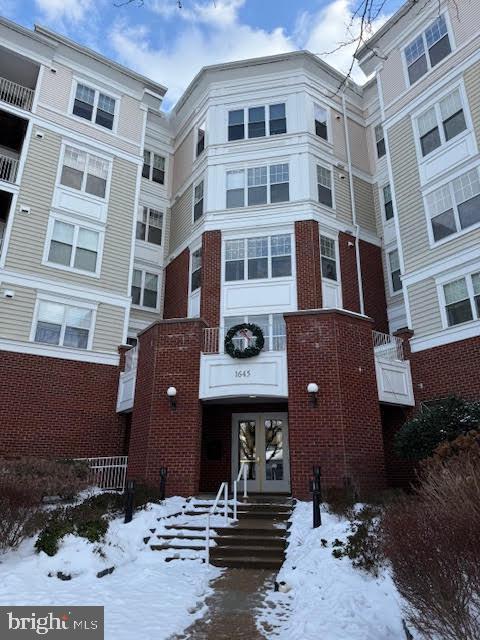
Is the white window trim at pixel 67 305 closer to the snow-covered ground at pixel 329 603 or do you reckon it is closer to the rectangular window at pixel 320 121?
the snow-covered ground at pixel 329 603

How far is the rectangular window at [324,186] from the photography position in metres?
18.5

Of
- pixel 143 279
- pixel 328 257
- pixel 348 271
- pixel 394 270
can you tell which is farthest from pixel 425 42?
pixel 143 279

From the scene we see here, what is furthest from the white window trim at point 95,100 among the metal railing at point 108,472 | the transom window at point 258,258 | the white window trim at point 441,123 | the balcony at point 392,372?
the balcony at point 392,372

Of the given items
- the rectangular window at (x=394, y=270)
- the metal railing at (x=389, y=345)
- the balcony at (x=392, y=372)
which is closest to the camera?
the balcony at (x=392, y=372)

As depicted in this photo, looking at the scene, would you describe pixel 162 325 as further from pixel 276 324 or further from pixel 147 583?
pixel 147 583

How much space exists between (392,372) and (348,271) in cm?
507

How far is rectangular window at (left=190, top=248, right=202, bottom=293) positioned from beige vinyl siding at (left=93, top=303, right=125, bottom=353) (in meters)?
3.00

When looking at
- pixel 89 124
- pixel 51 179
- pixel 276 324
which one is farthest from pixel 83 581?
pixel 89 124

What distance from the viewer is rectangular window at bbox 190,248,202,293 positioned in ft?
60.0

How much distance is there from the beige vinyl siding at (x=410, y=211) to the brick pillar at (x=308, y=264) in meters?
3.03

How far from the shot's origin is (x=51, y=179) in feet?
58.0

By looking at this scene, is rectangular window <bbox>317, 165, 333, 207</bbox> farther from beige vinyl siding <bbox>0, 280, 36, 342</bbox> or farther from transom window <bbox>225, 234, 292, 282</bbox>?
beige vinyl siding <bbox>0, 280, 36, 342</bbox>

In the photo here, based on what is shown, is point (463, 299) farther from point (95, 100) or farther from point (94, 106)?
point (95, 100)

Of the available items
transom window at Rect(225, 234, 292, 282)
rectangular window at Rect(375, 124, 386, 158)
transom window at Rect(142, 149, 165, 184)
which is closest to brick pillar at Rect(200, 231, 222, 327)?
transom window at Rect(225, 234, 292, 282)
